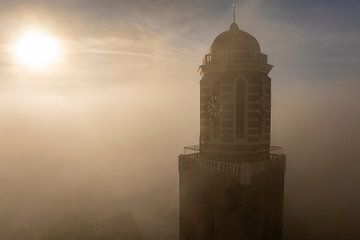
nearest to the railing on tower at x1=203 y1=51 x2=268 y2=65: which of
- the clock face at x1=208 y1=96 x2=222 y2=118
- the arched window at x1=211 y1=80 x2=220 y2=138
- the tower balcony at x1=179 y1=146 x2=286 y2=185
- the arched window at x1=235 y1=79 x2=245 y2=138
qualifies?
the arched window at x1=235 y1=79 x2=245 y2=138

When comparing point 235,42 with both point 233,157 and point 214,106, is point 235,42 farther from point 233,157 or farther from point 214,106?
point 233,157

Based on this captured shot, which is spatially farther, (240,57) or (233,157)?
(233,157)

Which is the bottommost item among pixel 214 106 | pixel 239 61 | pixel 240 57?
pixel 214 106

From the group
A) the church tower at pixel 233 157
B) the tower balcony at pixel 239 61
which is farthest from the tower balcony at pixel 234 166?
the tower balcony at pixel 239 61

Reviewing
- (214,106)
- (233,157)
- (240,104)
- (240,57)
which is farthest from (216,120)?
(240,57)

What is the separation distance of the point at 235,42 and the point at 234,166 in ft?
28.1

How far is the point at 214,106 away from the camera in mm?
23078

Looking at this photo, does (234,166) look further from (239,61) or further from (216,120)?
(239,61)

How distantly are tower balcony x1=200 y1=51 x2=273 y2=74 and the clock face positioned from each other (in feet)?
6.77

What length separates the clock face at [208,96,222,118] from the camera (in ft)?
74.6

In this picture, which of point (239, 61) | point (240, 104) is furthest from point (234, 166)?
point (239, 61)

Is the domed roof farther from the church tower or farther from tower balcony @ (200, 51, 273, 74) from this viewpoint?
tower balcony @ (200, 51, 273, 74)

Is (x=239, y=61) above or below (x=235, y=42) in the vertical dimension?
below

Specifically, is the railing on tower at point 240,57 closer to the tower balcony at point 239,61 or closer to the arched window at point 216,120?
the tower balcony at point 239,61
